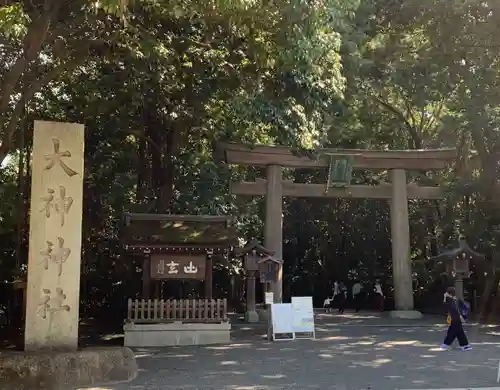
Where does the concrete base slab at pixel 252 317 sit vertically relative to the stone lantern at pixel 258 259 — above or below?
below

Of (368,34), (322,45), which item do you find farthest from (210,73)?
(368,34)

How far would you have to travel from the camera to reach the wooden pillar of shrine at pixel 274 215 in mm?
17938

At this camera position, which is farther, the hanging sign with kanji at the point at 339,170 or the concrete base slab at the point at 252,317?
the hanging sign with kanji at the point at 339,170

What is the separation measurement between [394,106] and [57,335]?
19079 millimetres

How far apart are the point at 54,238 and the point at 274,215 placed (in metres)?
10.2

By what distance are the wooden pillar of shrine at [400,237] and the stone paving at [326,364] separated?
15.1ft

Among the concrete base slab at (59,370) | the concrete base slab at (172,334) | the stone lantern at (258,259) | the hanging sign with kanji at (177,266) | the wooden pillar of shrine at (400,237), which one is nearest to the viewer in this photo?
the concrete base slab at (59,370)

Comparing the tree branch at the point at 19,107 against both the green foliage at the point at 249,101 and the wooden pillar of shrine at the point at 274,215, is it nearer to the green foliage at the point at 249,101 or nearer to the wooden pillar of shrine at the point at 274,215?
the green foliage at the point at 249,101

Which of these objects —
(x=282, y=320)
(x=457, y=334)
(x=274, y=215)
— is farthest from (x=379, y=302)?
(x=457, y=334)

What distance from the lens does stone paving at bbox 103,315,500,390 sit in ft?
26.6

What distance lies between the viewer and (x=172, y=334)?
12.9 m

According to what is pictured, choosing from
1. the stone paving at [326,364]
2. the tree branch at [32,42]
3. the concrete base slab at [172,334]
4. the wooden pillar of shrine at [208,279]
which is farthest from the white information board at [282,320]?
the tree branch at [32,42]

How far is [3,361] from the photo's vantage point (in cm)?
778

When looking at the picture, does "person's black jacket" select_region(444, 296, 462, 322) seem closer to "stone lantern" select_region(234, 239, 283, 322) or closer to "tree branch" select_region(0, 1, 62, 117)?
"stone lantern" select_region(234, 239, 283, 322)
